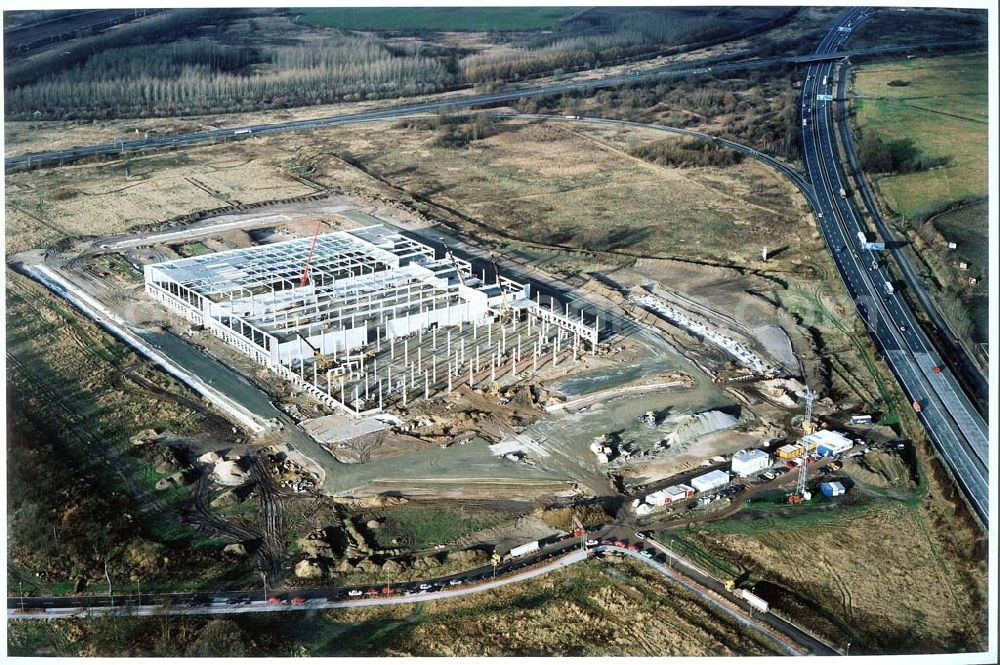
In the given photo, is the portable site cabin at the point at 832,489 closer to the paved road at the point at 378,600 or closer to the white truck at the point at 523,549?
the paved road at the point at 378,600

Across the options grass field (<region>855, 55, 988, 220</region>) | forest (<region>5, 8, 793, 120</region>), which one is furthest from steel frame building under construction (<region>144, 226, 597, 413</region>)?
forest (<region>5, 8, 793, 120</region>)

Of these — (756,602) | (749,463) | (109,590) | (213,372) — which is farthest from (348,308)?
(756,602)

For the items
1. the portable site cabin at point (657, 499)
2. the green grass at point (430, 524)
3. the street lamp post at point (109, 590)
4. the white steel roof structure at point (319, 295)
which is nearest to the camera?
the street lamp post at point (109, 590)

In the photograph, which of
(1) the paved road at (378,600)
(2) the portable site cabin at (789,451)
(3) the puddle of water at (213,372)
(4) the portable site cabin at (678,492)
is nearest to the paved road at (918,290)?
(2) the portable site cabin at (789,451)

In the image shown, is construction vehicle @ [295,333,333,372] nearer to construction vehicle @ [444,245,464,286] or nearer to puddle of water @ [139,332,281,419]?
puddle of water @ [139,332,281,419]

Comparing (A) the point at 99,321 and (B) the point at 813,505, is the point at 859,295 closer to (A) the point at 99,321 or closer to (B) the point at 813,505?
(B) the point at 813,505

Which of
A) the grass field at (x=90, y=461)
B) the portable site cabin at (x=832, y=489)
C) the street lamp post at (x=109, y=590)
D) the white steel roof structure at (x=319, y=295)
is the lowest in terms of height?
the portable site cabin at (x=832, y=489)

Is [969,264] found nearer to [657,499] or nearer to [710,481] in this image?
[710,481]
